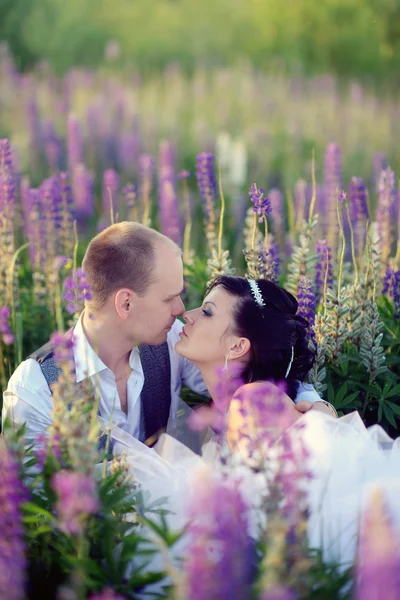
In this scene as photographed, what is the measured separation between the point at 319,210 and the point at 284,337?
2.59m

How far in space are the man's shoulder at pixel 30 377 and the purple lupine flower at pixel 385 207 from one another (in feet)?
7.10

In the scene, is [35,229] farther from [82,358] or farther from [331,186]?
[331,186]

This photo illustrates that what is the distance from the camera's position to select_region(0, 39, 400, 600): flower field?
1.73 m

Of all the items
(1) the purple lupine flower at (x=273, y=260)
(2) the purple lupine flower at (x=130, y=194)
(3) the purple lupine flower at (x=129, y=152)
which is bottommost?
(3) the purple lupine flower at (x=129, y=152)

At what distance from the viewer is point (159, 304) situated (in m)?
3.37

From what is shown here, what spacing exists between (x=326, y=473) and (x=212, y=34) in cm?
1185

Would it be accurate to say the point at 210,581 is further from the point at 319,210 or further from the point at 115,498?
the point at 319,210

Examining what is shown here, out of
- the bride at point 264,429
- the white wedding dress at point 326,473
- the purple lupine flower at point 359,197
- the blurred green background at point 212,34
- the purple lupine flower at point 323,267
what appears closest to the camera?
the bride at point 264,429

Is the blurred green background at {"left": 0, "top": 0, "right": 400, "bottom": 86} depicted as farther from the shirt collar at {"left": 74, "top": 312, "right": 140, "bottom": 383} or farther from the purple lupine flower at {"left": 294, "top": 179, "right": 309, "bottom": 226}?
the shirt collar at {"left": 74, "top": 312, "right": 140, "bottom": 383}

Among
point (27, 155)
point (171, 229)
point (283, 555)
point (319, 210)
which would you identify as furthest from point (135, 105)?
point (283, 555)

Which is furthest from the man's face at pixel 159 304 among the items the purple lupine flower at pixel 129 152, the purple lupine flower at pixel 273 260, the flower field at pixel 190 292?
the purple lupine flower at pixel 129 152

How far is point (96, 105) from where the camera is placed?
9.02 meters

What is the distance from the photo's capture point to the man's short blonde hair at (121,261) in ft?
11.0

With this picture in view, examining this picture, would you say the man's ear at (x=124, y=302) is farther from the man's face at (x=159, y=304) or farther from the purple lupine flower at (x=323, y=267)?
the purple lupine flower at (x=323, y=267)
